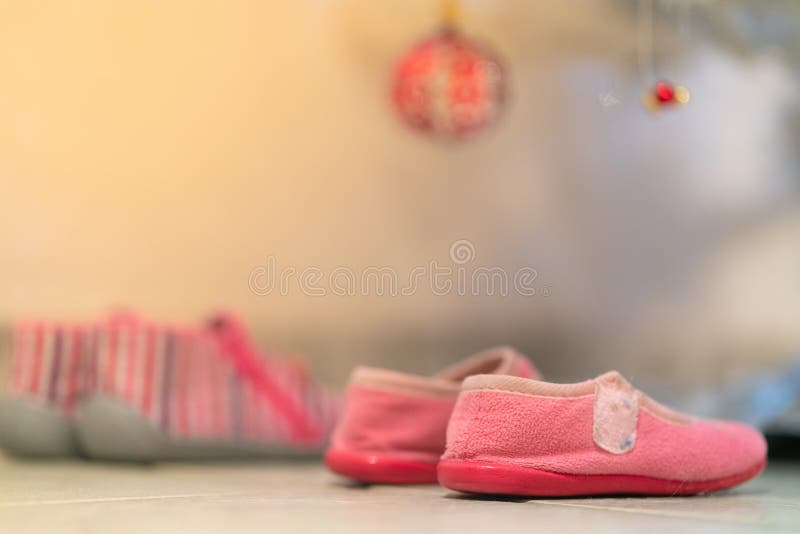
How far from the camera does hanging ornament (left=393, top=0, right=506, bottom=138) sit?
1.55 m

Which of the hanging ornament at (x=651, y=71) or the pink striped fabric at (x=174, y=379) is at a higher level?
the hanging ornament at (x=651, y=71)

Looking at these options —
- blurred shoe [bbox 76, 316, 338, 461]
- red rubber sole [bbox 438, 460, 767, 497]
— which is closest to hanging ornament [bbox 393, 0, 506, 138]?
blurred shoe [bbox 76, 316, 338, 461]

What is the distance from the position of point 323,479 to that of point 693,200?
88 centimetres

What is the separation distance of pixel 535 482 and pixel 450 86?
0.82 meters

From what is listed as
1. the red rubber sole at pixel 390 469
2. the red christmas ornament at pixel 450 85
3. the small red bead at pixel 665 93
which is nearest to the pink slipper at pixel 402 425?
the red rubber sole at pixel 390 469

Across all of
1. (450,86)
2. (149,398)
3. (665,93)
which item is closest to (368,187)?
(450,86)

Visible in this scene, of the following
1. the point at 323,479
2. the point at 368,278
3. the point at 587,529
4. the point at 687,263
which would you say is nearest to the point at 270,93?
the point at 368,278

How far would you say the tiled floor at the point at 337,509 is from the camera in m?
0.73

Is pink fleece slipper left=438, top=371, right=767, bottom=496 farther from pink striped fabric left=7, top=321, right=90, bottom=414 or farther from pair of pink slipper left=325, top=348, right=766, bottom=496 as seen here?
pink striped fabric left=7, top=321, right=90, bottom=414

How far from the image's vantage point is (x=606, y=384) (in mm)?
878

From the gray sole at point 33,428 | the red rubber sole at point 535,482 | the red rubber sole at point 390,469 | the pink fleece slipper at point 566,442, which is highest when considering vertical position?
the pink fleece slipper at point 566,442

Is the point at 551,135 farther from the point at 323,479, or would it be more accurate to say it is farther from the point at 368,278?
the point at 323,479

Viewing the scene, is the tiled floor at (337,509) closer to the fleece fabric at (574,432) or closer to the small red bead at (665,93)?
the fleece fabric at (574,432)

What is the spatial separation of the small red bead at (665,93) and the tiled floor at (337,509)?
39 cm
